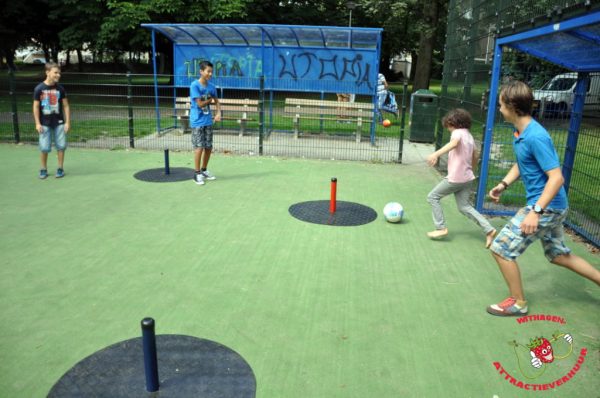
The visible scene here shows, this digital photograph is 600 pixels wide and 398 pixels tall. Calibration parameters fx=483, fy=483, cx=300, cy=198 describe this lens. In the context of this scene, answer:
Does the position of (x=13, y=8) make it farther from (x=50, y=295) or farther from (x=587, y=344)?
(x=587, y=344)

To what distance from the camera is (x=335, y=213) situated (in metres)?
6.58

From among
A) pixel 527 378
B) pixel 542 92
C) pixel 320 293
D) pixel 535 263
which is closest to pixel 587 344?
pixel 527 378

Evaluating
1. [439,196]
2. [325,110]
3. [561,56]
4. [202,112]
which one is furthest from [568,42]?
[325,110]

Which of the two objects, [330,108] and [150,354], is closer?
[150,354]

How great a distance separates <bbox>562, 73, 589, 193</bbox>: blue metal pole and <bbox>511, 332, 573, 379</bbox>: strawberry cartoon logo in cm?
310

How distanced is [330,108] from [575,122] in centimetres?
755

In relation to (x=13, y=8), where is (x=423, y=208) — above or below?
below

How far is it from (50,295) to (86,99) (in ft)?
35.3

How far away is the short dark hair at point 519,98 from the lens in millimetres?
3500

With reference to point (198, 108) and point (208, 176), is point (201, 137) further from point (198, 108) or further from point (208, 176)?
point (208, 176)

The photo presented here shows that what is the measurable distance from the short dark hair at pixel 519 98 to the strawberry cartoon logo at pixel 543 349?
5.49 ft

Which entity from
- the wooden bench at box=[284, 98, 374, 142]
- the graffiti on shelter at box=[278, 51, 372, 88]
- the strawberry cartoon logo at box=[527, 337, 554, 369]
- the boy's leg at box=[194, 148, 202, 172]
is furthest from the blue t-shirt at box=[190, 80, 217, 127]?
the graffiti on shelter at box=[278, 51, 372, 88]

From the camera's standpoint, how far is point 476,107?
7.14 meters

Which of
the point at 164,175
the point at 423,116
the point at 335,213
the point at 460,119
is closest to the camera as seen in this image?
the point at 460,119
